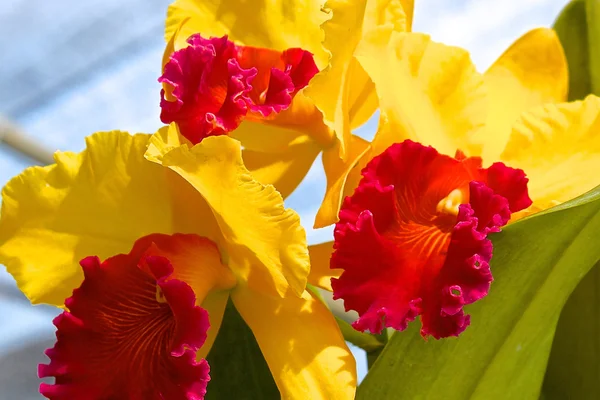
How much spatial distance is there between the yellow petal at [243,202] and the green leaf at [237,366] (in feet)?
0.31

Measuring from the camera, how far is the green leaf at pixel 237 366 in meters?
0.48

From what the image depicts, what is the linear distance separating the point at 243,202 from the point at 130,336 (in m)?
0.12

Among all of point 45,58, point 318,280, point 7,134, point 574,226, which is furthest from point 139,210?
point 45,58

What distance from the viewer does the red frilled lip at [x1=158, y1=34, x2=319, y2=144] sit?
42cm

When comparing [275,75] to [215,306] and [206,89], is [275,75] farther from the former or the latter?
[215,306]

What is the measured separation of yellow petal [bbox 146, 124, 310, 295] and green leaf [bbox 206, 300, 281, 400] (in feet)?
0.31

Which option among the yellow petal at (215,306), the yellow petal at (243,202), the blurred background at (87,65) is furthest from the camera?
the blurred background at (87,65)

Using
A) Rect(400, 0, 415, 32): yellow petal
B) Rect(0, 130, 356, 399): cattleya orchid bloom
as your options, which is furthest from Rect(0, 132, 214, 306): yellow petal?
Rect(400, 0, 415, 32): yellow petal

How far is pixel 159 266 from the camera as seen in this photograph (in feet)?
1.35

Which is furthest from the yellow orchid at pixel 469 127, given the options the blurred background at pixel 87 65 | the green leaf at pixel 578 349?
the blurred background at pixel 87 65

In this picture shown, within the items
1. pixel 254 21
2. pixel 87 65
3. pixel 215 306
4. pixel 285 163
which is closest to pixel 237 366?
pixel 215 306

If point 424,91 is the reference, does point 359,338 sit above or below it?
below

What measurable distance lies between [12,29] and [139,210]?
1635mm

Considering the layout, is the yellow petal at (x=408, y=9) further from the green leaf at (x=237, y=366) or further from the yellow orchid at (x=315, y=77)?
the green leaf at (x=237, y=366)
